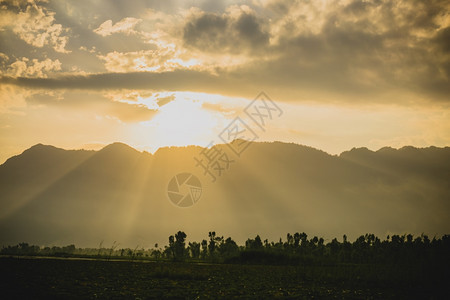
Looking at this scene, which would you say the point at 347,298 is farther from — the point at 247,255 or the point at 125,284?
the point at 247,255

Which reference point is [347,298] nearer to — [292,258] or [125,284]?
[125,284]

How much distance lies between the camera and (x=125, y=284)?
126 feet

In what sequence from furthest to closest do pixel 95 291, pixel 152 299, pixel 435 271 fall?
1. pixel 435 271
2. pixel 95 291
3. pixel 152 299

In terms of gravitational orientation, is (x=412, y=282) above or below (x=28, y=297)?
below

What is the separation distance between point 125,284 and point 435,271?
5499 cm

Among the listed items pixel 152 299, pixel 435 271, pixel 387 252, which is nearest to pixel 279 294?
pixel 152 299

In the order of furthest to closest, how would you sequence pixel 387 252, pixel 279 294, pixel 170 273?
pixel 387 252 → pixel 170 273 → pixel 279 294

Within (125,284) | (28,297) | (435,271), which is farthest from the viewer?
(435,271)

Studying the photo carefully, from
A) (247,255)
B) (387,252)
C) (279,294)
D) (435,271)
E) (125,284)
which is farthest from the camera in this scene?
(387,252)

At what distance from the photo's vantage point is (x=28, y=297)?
88.8 feet

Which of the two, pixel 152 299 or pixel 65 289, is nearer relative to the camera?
pixel 152 299

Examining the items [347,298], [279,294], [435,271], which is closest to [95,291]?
[279,294]

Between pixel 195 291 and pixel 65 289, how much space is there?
477 inches

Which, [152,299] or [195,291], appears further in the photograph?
[195,291]
